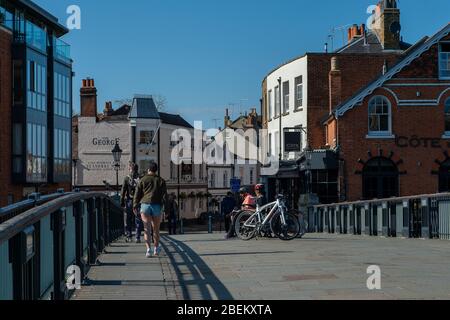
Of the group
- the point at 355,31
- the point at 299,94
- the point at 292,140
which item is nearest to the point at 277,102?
the point at 299,94

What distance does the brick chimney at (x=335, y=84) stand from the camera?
1602 inches

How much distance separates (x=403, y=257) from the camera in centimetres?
1264

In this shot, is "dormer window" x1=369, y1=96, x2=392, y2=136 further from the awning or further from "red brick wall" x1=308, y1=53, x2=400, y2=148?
A: "red brick wall" x1=308, y1=53, x2=400, y2=148

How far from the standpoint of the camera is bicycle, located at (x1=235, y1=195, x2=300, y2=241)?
55.6 feet

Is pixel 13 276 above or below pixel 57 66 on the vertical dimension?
below

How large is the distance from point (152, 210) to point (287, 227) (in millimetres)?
5056

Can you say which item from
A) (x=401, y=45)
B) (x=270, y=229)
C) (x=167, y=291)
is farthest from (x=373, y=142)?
(x=167, y=291)

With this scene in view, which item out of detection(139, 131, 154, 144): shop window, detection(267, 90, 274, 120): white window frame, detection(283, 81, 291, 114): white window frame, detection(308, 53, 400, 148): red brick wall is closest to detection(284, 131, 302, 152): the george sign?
detection(308, 53, 400, 148): red brick wall

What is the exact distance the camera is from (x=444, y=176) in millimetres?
35688

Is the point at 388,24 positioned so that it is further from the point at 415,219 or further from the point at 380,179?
Answer: the point at 415,219

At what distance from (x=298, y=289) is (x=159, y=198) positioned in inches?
199

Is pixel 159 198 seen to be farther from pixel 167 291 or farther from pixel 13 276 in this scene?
pixel 13 276

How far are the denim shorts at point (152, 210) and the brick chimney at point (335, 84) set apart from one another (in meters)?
29.0

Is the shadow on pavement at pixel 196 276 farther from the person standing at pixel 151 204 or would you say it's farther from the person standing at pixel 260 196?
the person standing at pixel 260 196
